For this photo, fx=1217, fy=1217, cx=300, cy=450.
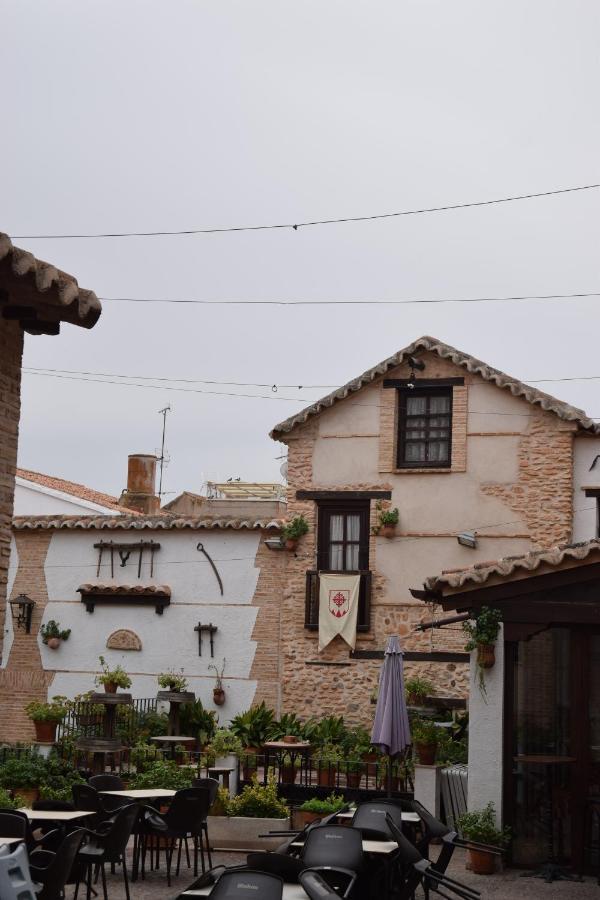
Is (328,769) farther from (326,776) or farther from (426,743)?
(426,743)

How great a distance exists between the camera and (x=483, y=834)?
11461mm

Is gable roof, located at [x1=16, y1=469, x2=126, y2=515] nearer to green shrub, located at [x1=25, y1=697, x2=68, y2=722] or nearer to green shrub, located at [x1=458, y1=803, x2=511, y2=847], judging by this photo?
green shrub, located at [x1=25, y1=697, x2=68, y2=722]

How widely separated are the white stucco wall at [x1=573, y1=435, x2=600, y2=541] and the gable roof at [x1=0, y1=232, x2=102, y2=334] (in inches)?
477

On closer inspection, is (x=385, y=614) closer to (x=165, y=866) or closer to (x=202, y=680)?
(x=202, y=680)

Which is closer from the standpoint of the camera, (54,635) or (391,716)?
(391,716)

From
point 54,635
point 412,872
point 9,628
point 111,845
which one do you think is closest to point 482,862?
point 412,872

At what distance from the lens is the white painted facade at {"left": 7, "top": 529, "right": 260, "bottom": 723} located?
65.4 ft

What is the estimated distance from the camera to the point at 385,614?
63.8 ft

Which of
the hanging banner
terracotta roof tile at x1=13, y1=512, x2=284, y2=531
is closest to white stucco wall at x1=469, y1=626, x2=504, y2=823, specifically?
the hanging banner

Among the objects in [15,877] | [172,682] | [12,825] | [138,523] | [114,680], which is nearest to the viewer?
[15,877]

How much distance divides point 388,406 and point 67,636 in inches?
265

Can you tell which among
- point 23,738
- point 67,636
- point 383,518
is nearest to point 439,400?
point 383,518

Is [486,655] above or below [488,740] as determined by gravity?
above

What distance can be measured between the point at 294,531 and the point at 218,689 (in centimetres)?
282
